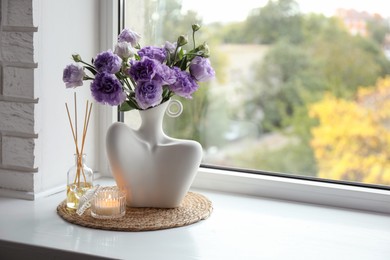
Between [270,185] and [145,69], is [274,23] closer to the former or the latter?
[270,185]

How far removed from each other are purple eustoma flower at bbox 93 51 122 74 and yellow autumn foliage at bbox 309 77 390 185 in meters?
1.88

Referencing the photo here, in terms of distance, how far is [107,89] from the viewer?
1.33m

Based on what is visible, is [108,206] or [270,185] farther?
[270,185]

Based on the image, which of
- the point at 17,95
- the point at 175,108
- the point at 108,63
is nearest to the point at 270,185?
the point at 175,108

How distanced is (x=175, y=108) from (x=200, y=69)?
0.18m

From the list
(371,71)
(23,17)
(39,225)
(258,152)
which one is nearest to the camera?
(39,225)

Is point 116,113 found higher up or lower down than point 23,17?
lower down

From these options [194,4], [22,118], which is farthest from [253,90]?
[22,118]

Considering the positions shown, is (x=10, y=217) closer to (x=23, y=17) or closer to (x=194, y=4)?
(x=23, y=17)

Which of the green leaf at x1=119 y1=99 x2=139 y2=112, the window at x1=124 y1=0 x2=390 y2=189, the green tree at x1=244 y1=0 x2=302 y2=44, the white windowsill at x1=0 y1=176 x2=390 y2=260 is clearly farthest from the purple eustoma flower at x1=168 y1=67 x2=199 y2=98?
the green tree at x1=244 y1=0 x2=302 y2=44

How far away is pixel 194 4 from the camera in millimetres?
2043

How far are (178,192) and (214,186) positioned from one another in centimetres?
28

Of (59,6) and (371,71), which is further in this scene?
(371,71)

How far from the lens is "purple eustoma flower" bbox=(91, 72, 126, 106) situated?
1327 millimetres
